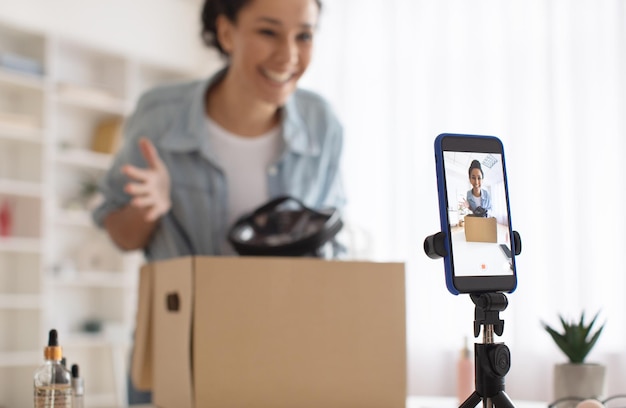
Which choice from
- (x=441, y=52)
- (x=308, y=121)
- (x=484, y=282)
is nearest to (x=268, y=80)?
(x=308, y=121)

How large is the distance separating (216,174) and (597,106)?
1.96m

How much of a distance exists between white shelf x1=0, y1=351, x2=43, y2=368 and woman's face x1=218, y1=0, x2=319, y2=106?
3078 millimetres

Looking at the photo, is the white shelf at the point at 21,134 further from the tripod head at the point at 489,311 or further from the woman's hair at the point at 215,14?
the tripod head at the point at 489,311

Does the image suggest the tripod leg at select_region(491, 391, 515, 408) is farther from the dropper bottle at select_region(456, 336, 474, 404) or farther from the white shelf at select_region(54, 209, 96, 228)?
the white shelf at select_region(54, 209, 96, 228)

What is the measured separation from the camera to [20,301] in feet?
14.1

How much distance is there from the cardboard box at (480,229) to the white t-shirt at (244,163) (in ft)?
2.90

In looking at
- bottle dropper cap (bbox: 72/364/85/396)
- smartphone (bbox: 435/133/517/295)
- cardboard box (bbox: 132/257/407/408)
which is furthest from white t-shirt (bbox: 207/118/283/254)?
smartphone (bbox: 435/133/517/295)

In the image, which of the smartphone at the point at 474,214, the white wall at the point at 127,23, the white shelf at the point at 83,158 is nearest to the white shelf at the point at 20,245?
the white shelf at the point at 83,158

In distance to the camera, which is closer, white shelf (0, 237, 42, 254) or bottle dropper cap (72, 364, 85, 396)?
bottle dropper cap (72, 364, 85, 396)

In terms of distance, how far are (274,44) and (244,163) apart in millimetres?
288

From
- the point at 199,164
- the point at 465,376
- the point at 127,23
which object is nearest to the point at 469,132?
the point at 199,164

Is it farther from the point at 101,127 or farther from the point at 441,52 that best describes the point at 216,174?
the point at 101,127

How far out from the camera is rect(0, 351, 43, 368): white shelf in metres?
4.17

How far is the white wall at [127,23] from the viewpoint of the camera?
443cm
